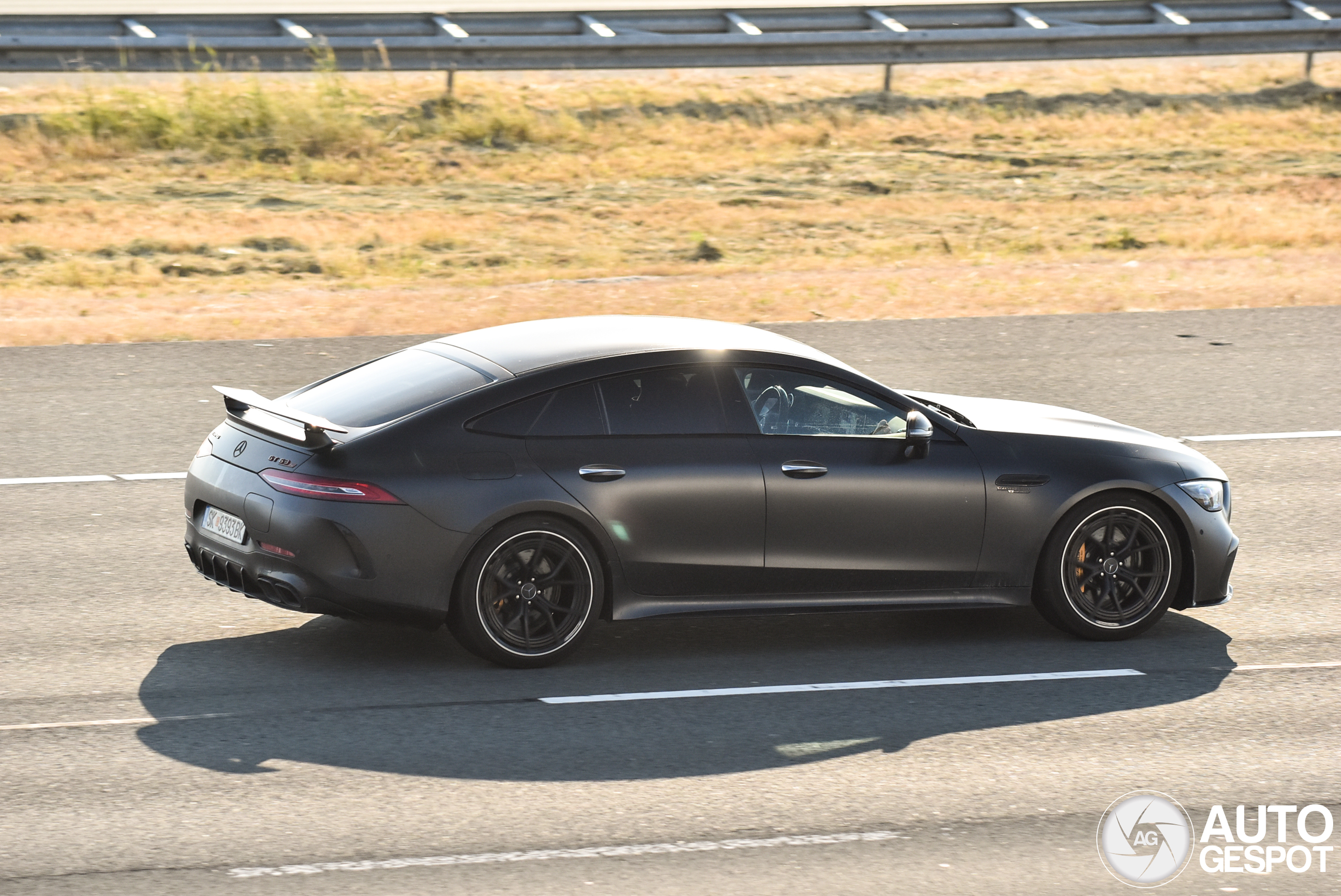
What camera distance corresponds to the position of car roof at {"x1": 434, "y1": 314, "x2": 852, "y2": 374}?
25.4 ft

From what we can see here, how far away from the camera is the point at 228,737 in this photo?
6.70 meters

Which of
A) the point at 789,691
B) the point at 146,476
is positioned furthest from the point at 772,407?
the point at 146,476

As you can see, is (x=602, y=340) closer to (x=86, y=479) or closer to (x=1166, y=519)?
(x=1166, y=519)

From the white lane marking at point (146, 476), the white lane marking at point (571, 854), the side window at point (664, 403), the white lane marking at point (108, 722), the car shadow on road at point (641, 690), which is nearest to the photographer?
the white lane marking at point (571, 854)

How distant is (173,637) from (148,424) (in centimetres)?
469

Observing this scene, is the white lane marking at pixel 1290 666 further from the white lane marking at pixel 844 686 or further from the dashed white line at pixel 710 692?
the white lane marking at pixel 844 686

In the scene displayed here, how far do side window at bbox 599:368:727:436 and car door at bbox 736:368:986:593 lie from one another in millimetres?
171

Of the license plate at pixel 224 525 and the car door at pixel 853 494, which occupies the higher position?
the car door at pixel 853 494

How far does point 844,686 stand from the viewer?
7.49 meters

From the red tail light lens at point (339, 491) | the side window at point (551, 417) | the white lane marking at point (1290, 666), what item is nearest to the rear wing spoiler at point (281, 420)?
the red tail light lens at point (339, 491)

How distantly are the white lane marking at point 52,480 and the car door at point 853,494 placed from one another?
4980 mm

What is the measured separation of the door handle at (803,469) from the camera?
7703 mm

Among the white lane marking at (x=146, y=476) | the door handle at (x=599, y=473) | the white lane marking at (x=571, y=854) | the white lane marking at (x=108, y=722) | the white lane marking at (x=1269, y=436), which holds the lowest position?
the white lane marking at (x=108, y=722)

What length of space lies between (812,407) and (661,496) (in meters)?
0.86
